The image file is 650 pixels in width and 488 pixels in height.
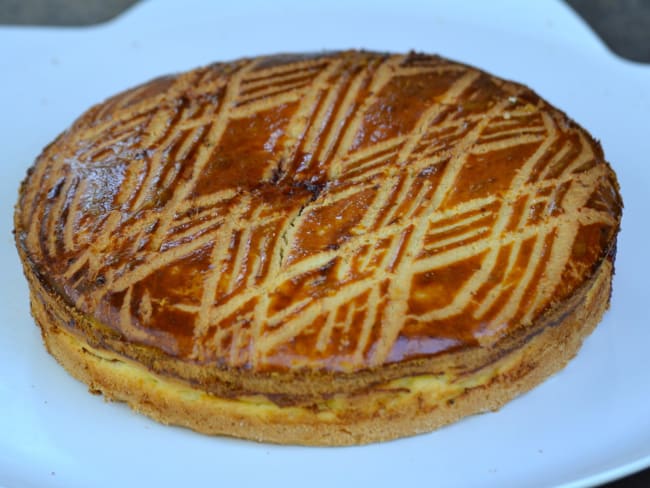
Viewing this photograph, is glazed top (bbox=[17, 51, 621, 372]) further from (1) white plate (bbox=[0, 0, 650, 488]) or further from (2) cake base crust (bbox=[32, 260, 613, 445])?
(1) white plate (bbox=[0, 0, 650, 488])

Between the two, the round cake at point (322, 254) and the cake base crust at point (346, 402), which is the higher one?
the round cake at point (322, 254)

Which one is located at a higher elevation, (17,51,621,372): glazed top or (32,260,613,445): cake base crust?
(17,51,621,372): glazed top

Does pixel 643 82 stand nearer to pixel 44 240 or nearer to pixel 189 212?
pixel 189 212

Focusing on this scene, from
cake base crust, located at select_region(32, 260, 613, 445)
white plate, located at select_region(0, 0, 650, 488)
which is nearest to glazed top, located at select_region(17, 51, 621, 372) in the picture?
cake base crust, located at select_region(32, 260, 613, 445)

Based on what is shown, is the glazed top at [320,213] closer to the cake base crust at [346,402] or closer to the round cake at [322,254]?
the round cake at [322,254]

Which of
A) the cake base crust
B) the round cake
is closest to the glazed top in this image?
the round cake

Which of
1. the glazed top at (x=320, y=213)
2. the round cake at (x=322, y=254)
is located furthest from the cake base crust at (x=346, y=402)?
the glazed top at (x=320, y=213)
